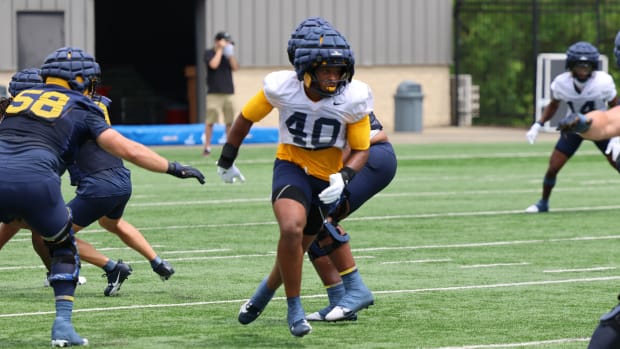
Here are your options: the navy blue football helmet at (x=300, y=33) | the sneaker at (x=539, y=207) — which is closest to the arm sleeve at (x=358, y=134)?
the navy blue football helmet at (x=300, y=33)

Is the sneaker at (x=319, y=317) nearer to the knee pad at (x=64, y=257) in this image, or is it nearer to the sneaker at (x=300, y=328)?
the sneaker at (x=300, y=328)

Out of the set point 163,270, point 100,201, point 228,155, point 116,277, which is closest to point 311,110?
point 228,155

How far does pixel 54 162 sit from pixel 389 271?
4174mm

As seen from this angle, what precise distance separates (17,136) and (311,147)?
66.1 inches

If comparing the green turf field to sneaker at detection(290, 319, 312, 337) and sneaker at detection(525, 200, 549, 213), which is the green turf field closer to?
sneaker at detection(290, 319, 312, 337)

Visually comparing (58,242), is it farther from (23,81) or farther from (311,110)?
(23,81)

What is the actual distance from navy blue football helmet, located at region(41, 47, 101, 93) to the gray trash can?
→ 21.8 m

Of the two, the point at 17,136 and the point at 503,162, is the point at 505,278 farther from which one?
the point at 503,162

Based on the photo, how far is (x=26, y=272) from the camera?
449 inches

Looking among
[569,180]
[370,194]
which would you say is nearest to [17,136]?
[370,194]

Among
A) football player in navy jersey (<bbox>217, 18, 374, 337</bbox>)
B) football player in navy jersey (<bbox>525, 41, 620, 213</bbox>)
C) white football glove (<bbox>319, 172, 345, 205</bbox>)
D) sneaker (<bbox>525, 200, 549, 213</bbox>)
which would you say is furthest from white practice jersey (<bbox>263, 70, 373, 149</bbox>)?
sneaker (<bbox>525, 200, 549, 213</bbox>)

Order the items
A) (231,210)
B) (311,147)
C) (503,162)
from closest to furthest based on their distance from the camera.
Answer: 1. (311,147)
2. (231,210)
3. (503,162)

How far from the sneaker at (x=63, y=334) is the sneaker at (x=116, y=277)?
216 centimetres

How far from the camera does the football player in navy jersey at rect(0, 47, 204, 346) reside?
771cm
